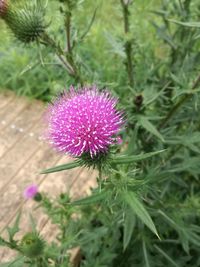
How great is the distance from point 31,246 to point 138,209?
62 cm

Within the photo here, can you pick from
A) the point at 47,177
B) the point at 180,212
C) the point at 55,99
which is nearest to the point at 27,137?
→ the point at 47,177

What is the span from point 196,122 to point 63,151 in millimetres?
1434

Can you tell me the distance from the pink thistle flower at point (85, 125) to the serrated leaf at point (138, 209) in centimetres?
21

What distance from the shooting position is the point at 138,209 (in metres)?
1.67

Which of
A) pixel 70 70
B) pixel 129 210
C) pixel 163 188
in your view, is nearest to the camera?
pixel 129 210

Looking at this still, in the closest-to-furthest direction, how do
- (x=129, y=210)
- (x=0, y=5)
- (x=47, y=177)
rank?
(x=0, y=5)
(x=129, y=210)
(x=47, y=177)

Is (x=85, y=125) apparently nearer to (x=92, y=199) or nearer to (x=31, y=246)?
(x=92, y=199)

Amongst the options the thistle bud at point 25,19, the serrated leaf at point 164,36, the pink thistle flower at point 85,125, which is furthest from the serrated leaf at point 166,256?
the thistle bud at point 25,19

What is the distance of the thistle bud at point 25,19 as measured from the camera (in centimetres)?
210

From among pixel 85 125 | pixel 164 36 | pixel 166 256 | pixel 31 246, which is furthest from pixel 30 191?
pixel 85 125

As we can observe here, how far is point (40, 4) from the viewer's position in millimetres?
2174

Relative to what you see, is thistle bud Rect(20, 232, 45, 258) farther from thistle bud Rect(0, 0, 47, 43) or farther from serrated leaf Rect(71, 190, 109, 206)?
thistle bud Rect(0, 0, 47, 43)

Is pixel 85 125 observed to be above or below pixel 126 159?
above

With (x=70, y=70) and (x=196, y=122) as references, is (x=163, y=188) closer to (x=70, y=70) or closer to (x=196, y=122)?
(x=196, y=122)
